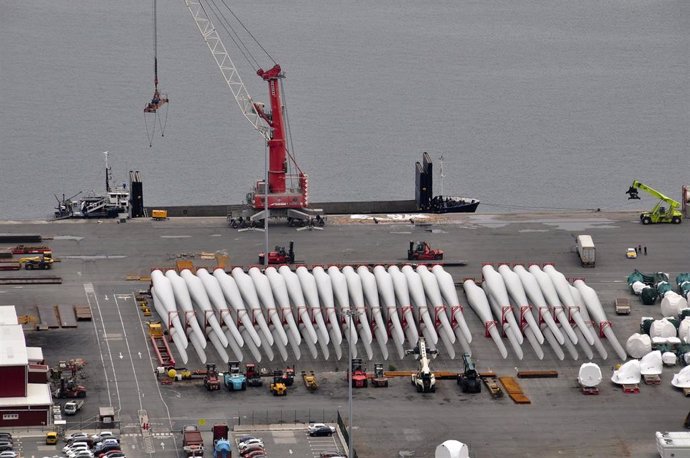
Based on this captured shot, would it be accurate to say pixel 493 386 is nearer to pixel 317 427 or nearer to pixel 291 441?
pixel 317 427

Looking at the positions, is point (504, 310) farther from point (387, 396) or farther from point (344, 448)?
point (344, 448)

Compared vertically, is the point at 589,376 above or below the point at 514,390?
above

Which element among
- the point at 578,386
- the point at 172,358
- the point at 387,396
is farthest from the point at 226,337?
the point at 578,386

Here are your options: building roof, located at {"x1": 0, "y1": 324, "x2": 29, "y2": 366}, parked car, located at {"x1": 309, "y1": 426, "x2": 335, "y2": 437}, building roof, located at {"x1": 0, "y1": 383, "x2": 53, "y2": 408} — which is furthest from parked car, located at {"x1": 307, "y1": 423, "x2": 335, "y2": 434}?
building roof, located at {"x1": 0, "y1": 324, "x2": 29, "y2": 366}

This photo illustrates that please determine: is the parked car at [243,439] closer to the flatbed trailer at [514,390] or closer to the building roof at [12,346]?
the building roof at [12,346]

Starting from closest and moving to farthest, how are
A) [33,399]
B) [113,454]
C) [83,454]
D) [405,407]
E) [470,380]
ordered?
[83,454], [113,454], [33,399], [405,407], [470,380]

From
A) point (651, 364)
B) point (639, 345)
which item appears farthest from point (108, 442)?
point (639, 345)
